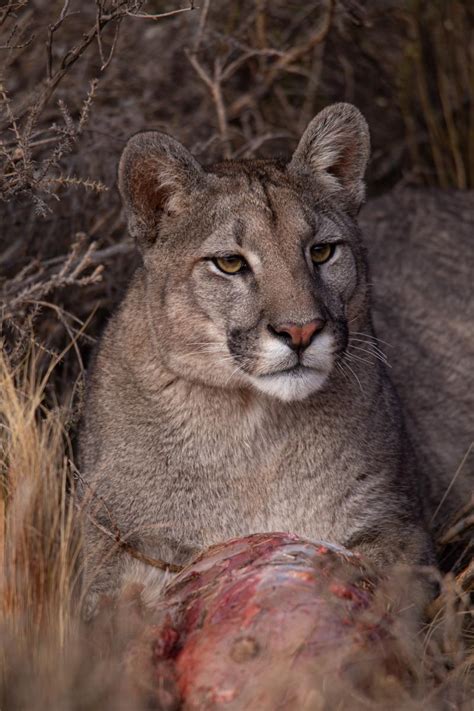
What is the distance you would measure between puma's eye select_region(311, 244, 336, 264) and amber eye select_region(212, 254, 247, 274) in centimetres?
30

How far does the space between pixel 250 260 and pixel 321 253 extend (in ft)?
1.14

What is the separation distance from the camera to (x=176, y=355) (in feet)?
13.3

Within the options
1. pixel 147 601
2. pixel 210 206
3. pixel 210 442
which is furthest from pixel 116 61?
pixel 147 601

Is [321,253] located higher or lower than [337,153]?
lower

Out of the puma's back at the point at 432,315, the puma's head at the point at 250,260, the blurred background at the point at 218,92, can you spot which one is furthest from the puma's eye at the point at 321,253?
the blurred background at the point at 218,92

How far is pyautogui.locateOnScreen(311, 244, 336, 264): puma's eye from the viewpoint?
4.07 meters

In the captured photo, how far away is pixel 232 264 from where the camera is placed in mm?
3945

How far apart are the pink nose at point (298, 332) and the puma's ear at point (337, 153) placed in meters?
0.87

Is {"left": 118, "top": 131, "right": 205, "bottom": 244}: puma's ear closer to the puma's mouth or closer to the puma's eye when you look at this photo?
the puma's eye

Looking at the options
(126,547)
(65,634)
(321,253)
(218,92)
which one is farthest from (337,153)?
(65,634)

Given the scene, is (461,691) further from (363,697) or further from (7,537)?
(7,537)

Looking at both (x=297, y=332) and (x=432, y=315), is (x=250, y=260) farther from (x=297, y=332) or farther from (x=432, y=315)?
(x=432, y=315)

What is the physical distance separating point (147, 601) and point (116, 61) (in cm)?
431

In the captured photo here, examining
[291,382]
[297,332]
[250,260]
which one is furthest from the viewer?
[250,260]
